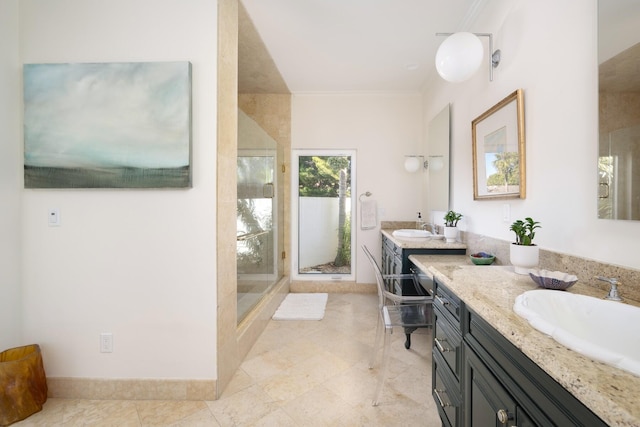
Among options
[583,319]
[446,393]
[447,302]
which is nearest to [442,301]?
[447,302]

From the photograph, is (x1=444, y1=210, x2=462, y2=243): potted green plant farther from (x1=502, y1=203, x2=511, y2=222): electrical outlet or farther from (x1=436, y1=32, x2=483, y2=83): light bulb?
(x1=436, y1=32, x2=483, y2=83): light bulb

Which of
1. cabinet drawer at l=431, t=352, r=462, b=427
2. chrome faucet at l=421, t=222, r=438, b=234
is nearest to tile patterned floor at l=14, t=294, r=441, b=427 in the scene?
cabinet drawer at l=431, t=352, r=462, b=427

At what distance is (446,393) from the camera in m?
1.22

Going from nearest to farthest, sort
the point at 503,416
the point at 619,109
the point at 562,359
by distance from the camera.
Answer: the point at 562,359, the point at 503,416, the point at 619,109

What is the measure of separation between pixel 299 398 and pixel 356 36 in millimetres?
2767

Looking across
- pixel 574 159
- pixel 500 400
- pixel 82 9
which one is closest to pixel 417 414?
pixel 500 400

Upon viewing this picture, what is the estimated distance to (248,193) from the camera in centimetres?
249

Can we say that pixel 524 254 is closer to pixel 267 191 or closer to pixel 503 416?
pixel 503 416

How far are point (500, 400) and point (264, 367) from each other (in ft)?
5.30

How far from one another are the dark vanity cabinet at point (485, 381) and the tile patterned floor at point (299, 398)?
41 cm

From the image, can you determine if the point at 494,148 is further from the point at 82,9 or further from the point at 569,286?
the point at 82,9

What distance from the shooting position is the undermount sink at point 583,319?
68 cm

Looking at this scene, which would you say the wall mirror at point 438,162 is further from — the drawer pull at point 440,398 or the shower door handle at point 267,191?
the shower door handle at point 267,191

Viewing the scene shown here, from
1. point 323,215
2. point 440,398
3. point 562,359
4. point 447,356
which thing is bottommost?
point 440,398
